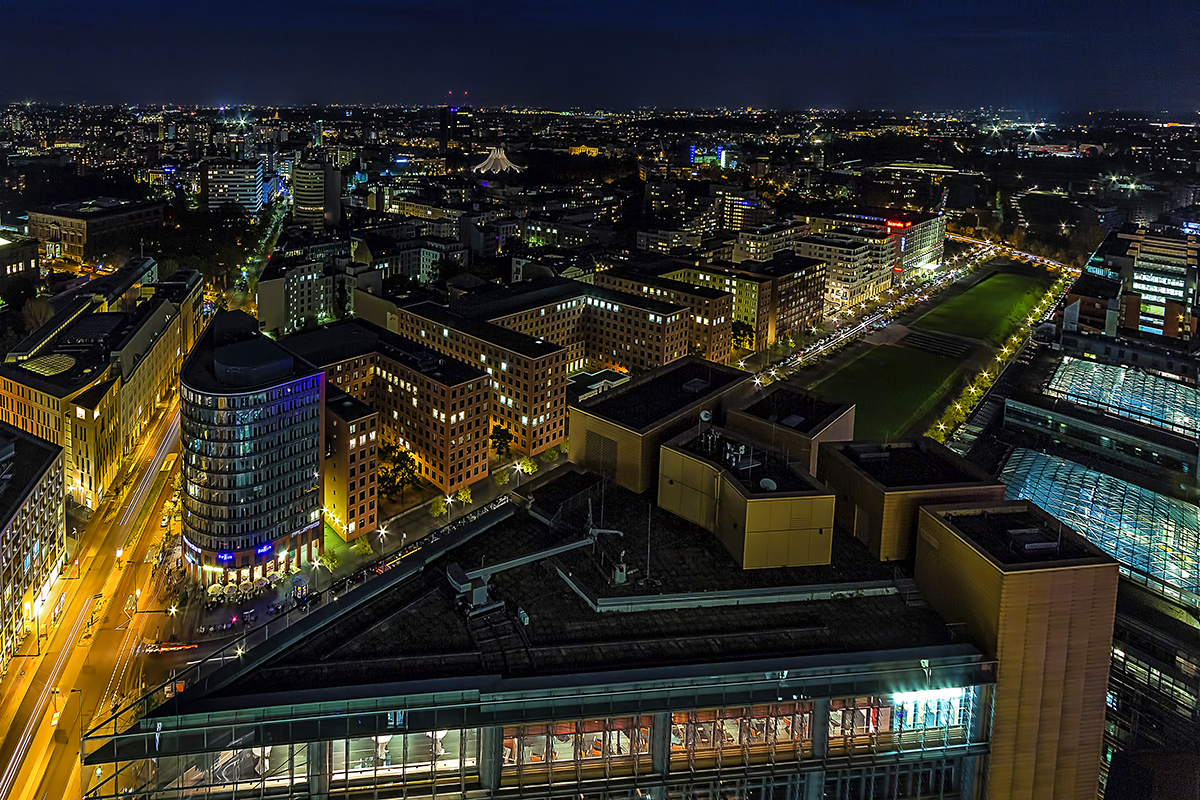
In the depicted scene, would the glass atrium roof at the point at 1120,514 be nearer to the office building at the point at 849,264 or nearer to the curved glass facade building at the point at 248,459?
the curved glass facade building at the point at 248,459

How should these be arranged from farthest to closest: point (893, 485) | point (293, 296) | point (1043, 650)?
point (293, 296) < point (893, 485) < point (1043, 650)

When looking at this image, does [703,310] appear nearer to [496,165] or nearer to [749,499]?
[749,499]

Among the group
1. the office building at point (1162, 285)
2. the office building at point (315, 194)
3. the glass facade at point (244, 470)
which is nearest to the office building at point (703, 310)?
the office building at point (1162, 285)

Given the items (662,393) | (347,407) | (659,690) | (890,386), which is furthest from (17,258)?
(659,690)

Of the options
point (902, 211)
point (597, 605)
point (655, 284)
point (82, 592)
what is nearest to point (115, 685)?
point (82, 592)

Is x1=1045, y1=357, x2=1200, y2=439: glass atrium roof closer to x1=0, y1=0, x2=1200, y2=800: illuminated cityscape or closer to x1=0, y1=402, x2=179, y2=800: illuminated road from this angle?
x1=0, y1=0, x2=1200, y2=800: illuminated cityscape
